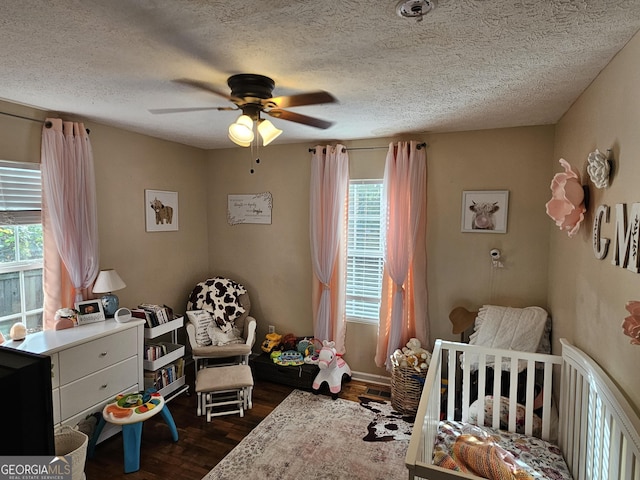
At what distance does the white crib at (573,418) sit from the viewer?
52.2 inches

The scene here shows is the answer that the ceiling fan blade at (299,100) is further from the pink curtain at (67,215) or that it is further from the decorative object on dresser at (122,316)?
the decorative object on dresser at (122,316)

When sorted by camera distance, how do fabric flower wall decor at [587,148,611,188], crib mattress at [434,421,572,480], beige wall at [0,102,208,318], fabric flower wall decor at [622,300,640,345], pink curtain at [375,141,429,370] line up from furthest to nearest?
pink curtain at [375,141,429,370] → beige wall at [0,102,208,318] → crib mattress at [434,421,572,480] → fabric flower wall decor at [587,148,611,188] → fabric flower wall decor at [622,300,640,345]

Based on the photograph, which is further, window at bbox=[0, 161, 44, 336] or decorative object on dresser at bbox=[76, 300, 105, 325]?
decorative object on dresser at bbox=[76, 300, 105, 325]

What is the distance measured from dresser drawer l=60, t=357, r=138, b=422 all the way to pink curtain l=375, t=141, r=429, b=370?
2.19m

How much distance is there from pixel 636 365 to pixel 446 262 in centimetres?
194

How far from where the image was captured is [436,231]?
3.25m

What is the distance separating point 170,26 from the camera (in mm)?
1348

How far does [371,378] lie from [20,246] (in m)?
3.13

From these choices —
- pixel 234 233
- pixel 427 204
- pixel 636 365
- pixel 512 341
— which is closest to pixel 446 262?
pixel 427 204

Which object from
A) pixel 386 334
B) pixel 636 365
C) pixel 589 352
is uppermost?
pixel 636 365

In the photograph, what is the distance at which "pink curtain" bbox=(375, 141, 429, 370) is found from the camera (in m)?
3.19

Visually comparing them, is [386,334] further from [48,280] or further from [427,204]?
[48,280]

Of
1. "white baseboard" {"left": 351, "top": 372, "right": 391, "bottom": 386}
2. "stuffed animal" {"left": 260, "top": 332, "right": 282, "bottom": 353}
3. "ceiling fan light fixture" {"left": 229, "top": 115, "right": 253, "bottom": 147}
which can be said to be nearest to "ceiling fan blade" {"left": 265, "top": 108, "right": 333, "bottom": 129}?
"ceiling fan light fixture" {"left": 229, "top": 115, "right": 253, "bottom": 147}

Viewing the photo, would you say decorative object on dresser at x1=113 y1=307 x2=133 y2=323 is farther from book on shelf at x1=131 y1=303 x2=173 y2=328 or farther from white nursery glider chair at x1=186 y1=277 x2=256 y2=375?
A: white nursery glider chair at x1=186 y1=277 x2=256 y2=375
